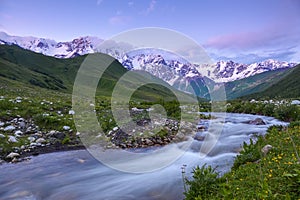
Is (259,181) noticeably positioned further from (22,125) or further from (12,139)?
(22,125)

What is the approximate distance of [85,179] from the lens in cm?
1209

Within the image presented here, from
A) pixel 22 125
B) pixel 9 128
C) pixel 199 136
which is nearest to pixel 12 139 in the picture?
pixel 9 128

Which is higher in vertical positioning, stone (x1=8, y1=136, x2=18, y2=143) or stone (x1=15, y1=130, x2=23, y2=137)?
stone (x1=15, y1=130, x2=23, y2=137)

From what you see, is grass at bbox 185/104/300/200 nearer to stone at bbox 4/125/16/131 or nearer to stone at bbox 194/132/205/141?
stone at bbox 194/132/205/141

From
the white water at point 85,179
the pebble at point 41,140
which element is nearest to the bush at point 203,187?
the white water at point 85,179

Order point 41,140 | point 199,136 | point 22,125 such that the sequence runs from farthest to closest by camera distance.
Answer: point 199,136 < point 22,125 < point 41,140

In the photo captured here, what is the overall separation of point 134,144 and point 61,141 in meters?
4.91

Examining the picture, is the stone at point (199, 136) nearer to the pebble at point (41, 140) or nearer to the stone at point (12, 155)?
the pebble at point (41, 140)

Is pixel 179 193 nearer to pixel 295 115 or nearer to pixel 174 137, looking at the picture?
pixel 174 137

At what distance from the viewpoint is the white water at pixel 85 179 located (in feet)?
34.1

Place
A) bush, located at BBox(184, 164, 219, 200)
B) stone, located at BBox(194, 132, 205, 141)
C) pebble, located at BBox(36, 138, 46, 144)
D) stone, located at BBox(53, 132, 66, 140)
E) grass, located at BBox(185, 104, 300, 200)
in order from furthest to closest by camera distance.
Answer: stone, located at BBox(194, 132, 205, 141) < stone, located at BBox(53, 132, 66, 140) < pebble, located at BBox(36, 138, 46, 144) < bush, located at BBox(184, 164, 219, 200) < grass, located at BBox(185, 104, 300, 200)

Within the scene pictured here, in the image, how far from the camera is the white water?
10.4 meters

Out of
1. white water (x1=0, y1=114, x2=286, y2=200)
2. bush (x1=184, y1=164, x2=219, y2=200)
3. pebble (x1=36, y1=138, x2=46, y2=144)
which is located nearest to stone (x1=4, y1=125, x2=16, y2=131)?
pebble (x1=36, y1=138, x2=46, y2=144)

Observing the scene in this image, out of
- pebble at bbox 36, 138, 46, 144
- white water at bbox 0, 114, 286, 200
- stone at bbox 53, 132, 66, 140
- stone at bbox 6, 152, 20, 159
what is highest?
stone at bbox 53, 132, 66, 140
